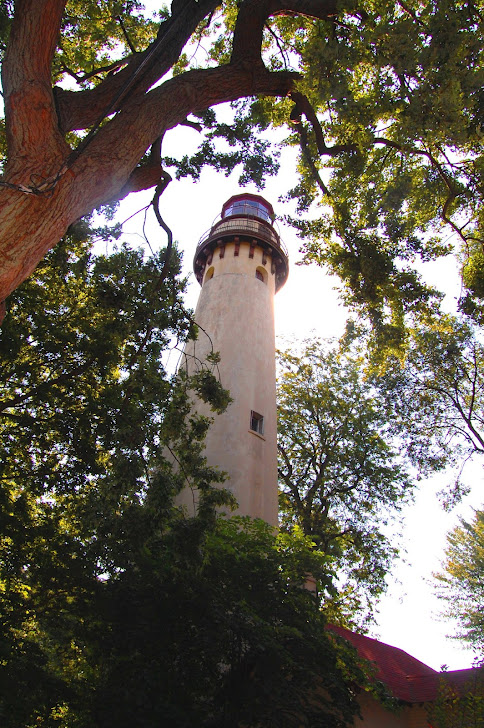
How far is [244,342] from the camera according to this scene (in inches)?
593

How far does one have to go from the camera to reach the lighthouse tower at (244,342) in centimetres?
1238

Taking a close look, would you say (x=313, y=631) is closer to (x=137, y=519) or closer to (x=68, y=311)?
(x=137, y=519)

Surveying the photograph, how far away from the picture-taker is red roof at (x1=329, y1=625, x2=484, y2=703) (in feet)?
41.8

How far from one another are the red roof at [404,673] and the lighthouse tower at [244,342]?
456 centimetres

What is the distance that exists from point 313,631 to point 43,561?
14.6 feet

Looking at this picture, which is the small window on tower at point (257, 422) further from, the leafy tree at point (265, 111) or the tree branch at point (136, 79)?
the tree branch at point (136, 79)

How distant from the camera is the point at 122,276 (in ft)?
22.5

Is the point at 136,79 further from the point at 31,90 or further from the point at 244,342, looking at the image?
the point at 244,342

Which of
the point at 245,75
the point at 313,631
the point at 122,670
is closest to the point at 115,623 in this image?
the point at 122,670

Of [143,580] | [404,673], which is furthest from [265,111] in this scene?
[404,673]

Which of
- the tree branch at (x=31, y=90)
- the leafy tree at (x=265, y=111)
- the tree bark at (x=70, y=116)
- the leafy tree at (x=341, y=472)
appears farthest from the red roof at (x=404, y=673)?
the tree branch at (x=31, y=90)

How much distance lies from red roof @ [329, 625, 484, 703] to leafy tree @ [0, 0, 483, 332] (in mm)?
9941

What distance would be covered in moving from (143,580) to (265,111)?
10367 mm

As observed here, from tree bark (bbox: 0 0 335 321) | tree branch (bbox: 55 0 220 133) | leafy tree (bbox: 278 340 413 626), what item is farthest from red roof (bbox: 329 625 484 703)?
tree branch (bbox: 55 0 220 133)
